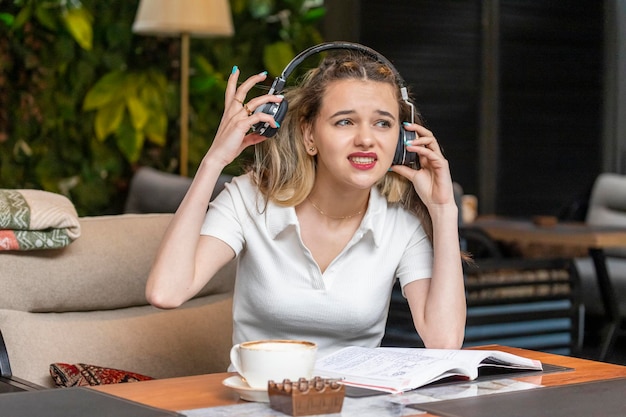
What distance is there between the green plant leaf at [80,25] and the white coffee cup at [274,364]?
399cm

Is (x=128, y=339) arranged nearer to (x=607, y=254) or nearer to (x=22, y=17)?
(x=22, y=17)

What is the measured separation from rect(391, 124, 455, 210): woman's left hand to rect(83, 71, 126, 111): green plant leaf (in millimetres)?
3355

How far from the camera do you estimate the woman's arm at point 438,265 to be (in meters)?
1.93

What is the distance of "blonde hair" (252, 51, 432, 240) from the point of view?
203 centimetres

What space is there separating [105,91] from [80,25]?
0.35 metres

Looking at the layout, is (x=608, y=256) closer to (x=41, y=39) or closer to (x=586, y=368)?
(x=41, y=39)

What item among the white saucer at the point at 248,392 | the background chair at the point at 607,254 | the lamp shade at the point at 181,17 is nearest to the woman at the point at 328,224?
the white saucer at the point at 248,392

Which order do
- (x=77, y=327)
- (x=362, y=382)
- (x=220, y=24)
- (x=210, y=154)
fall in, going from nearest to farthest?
(x=362, y=382) < (x=210, y=154) < (x=77, y=327) < (x=220, y=24)

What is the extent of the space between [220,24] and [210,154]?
3191 millimetres

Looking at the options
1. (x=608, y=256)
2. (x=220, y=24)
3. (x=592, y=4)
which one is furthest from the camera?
(x=592, y=4)

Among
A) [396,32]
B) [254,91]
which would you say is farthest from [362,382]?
[396,32]

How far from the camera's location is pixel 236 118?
6.04 ft

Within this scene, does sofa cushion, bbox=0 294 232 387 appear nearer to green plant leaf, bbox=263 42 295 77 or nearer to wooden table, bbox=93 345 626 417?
wooden table, bbox=93 345 626 417

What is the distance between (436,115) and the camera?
21.2 feet
